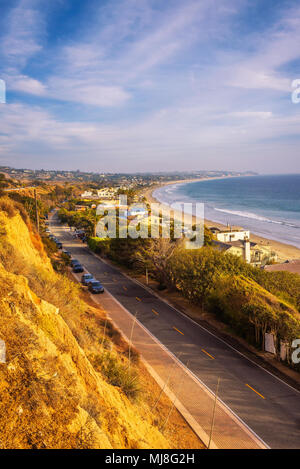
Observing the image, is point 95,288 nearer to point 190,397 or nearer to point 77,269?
point 77,269

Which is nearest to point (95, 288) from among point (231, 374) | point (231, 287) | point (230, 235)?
point (231, 287)

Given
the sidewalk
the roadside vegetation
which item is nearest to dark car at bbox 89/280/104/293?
the roadside vegetation

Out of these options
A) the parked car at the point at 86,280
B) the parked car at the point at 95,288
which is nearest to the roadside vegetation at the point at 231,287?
the parked car at the point at 86,280

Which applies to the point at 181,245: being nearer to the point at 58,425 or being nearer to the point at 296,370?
the point at 296,370
